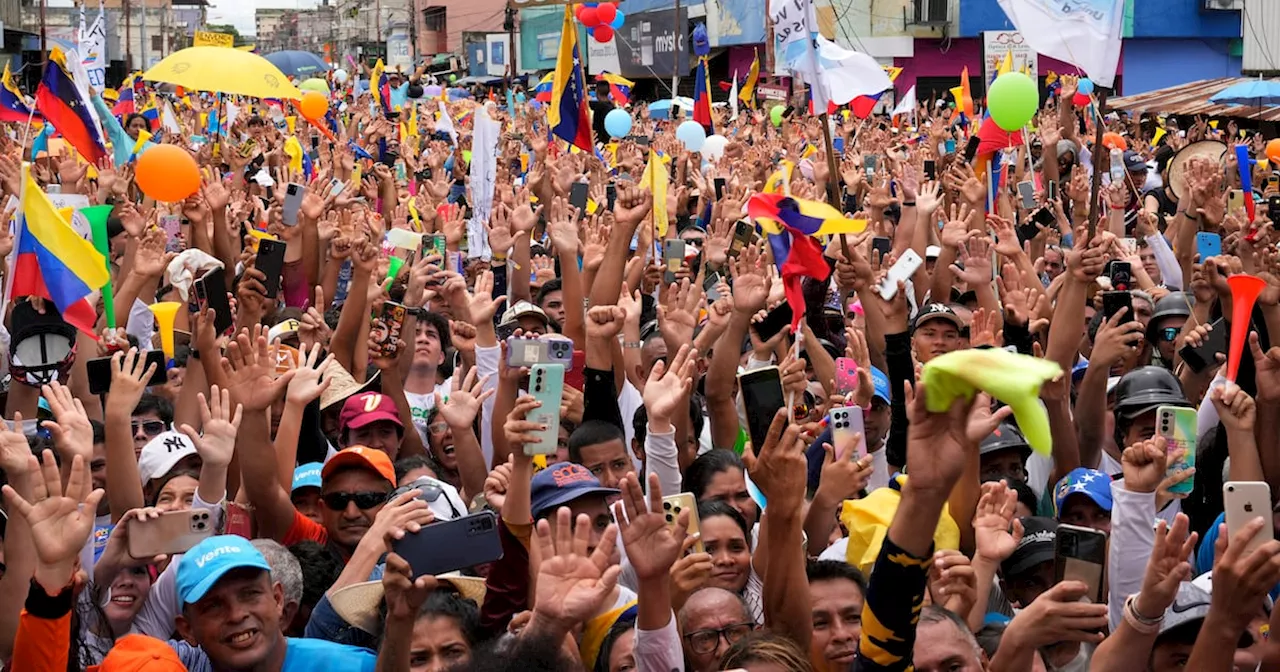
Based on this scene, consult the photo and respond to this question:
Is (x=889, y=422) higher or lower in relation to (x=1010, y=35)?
lower

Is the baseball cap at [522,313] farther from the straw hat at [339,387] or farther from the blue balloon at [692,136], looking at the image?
the blue balloon at [692,136]

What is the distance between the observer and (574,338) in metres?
6.89

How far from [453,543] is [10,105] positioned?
11.4 meters

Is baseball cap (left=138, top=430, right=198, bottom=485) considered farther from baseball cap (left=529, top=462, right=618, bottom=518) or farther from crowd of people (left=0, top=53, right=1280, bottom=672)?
baseball cap (left=529, top=462, right=618, bottom=518)

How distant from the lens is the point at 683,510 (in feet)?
13.0

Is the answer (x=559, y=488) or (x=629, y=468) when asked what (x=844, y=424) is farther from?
(x=559, y=488)

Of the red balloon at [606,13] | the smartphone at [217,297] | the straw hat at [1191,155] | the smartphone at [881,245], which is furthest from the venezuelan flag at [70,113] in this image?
the red balloon at [606,13]

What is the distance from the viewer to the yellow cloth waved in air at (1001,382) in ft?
8.38

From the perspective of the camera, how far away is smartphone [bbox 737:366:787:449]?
5016 millimetres

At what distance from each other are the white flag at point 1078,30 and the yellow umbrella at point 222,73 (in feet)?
17.5

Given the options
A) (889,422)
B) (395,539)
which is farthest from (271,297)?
(395,539)

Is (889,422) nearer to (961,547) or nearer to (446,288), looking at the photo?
(961,547)

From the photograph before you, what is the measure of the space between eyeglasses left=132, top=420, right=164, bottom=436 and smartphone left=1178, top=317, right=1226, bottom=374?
428 centimetres

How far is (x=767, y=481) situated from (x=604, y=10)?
21.5m
